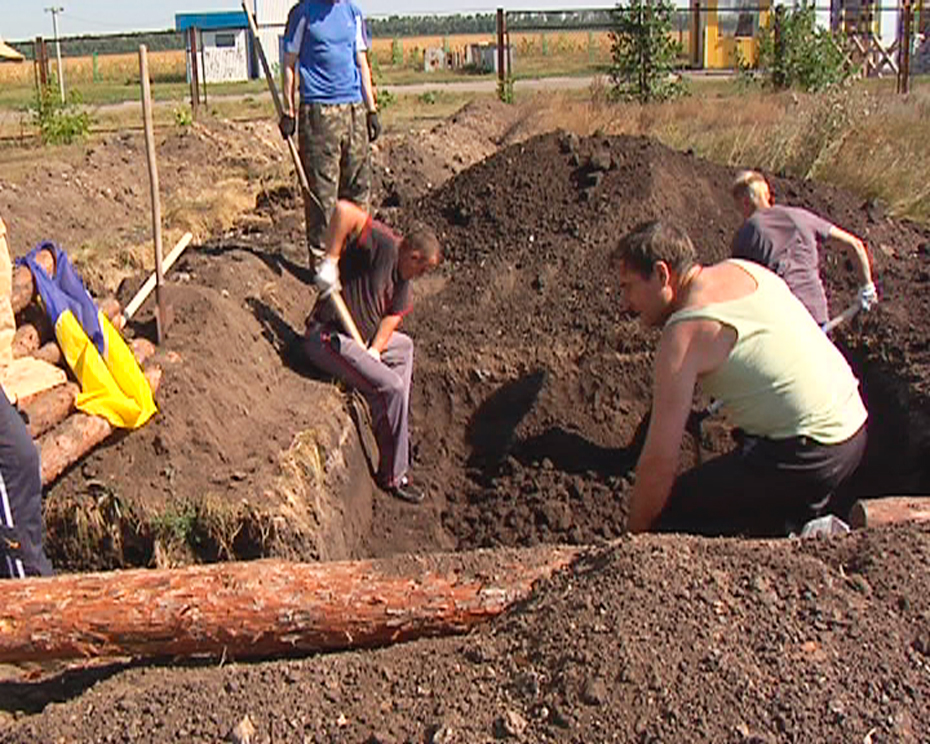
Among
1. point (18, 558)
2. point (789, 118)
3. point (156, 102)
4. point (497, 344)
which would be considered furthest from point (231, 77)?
point (18, 558)

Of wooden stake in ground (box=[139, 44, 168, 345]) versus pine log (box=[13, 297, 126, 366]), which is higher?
wooden stake in ground (box=[139, 44, 168, 345])

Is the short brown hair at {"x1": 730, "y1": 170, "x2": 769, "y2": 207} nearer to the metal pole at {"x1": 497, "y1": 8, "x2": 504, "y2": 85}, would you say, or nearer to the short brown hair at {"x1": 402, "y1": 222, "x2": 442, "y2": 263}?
the short brown hair at {"x1": 402, "y1": 222, "x2": 442, "y2": 263}

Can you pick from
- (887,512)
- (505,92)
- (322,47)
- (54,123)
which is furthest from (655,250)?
(505,92)

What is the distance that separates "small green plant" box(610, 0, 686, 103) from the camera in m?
18.7

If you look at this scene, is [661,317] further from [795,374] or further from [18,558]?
[18,558]

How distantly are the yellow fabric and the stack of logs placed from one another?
6 centimetres

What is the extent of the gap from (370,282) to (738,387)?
9.05 feet

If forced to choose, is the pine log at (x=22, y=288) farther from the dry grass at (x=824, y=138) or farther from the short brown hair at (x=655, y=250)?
the dry grass at (x=824, y=138)

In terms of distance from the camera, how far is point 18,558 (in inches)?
183

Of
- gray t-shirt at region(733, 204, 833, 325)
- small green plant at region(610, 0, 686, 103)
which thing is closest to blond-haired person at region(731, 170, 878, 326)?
gray t-shirt at region(733, 204, 833, 325)

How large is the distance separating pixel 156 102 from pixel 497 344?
24.0 metres

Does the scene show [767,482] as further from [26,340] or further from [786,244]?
[26,340]

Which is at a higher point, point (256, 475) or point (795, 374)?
point (795, 374)

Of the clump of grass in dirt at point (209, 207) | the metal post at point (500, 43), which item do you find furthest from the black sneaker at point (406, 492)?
the metal post at point (500, 43)
